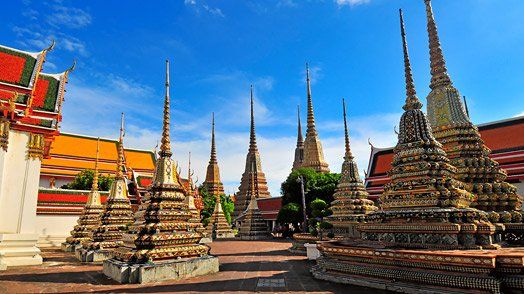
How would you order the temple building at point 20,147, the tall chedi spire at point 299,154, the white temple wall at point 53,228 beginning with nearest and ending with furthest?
1. the temple building at point 20,147
2. the white temple wall at point 53,228
3. the tall chedi spire at point 299,154

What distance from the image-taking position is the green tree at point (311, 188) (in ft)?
93.4

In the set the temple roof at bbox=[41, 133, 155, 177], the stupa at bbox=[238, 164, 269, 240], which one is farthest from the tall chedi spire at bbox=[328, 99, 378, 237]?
the temple roof at bbox=[41, 133, 155, 177]

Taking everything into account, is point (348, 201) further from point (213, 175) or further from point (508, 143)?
point (213, 175)

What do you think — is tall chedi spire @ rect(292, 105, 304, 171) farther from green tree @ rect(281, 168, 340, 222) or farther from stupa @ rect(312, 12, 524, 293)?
stupa @ rect(312, 12, 524, 293)

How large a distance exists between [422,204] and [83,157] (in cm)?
3374

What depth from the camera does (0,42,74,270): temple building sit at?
464 inches

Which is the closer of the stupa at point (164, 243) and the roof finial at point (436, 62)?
the stupa at point (164, 243)

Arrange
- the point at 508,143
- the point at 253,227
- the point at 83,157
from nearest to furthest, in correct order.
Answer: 1. the point at 508,143
2. the point at 253,227
3. the point at 83,157

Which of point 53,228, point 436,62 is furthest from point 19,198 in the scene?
point 436,62

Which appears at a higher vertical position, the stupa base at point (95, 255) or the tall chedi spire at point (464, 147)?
the tall chedi spire at point (464, 147)

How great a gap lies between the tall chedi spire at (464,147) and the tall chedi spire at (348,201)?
11.8ft

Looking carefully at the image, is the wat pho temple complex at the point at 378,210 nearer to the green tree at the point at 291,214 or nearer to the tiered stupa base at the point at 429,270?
the tiered stupa base at the point at 429,270

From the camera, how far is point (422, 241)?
6586 millimetres

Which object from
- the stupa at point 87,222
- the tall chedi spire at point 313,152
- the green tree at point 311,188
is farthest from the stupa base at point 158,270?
the tall chedi spire at point 313,152
